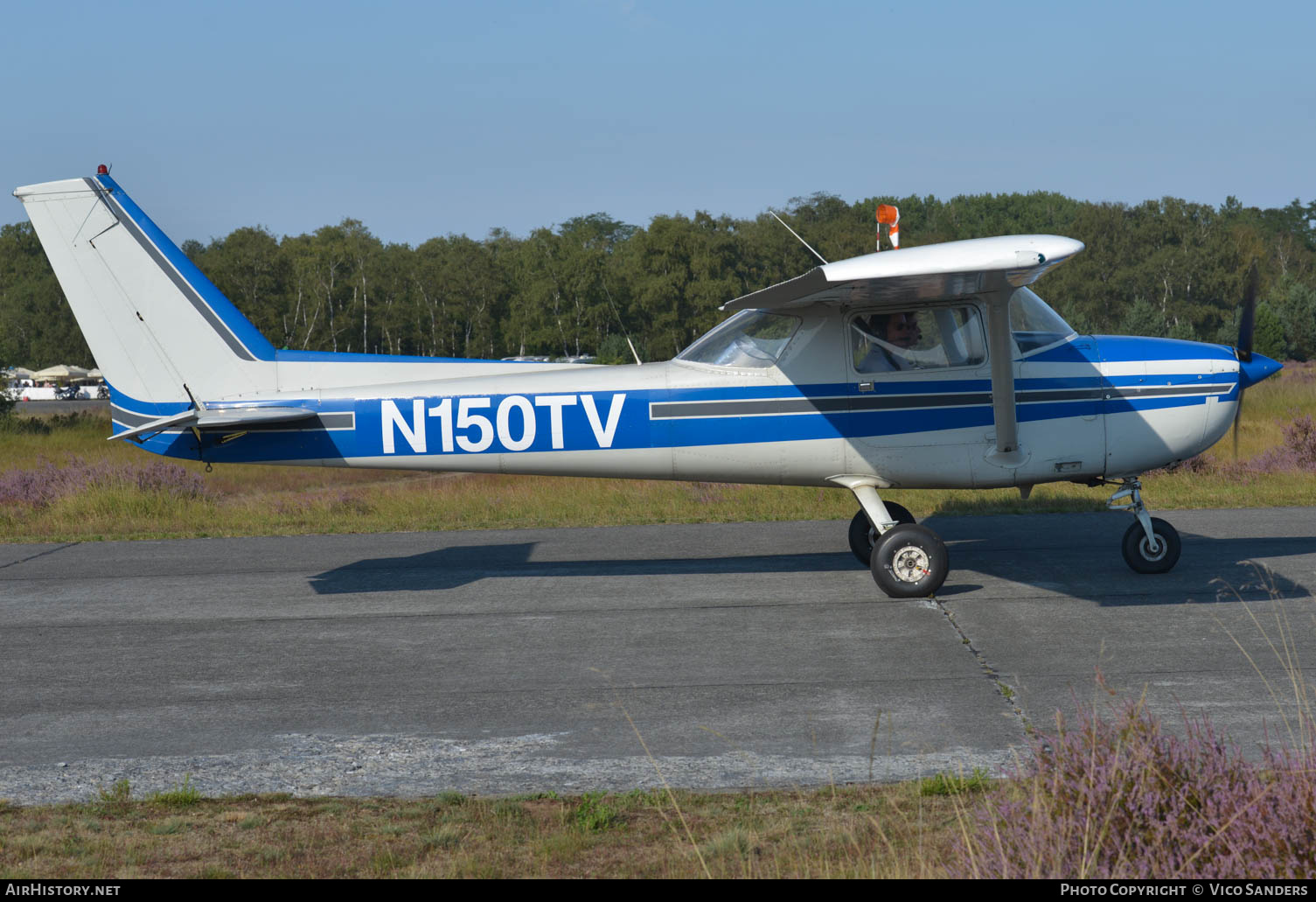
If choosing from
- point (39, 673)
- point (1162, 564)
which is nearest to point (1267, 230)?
point (1162, 564)

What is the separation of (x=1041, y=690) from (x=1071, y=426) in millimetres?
3618

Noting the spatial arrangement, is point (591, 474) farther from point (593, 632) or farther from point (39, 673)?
point (39, 673)

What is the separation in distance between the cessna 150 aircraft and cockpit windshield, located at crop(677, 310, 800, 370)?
2cm

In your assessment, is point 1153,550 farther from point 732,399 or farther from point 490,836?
point 490,836

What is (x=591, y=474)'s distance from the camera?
9.58 m

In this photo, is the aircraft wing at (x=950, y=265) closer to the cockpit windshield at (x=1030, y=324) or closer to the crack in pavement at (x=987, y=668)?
the cockpit windshield at (x=1030, y=324)

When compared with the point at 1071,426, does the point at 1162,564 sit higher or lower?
lower

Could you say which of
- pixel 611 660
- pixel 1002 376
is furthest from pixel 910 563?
pixel 611 660

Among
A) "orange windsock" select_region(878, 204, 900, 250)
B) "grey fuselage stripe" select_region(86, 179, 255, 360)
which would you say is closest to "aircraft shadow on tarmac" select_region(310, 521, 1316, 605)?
"grey fuselage stripe" select_region(86, 179, 255, 360)

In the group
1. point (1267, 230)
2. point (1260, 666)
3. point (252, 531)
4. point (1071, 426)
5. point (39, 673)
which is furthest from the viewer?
point (1267, 230)

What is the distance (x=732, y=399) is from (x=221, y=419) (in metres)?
4.16

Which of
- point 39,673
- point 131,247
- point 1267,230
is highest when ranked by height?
point 1267,230

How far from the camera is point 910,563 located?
29.1 feet

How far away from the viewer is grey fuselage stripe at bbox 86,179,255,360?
31.0 ft
